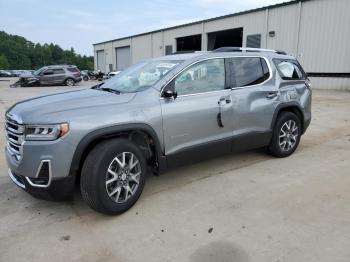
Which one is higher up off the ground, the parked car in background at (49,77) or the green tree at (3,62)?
the green tree at (3,62)

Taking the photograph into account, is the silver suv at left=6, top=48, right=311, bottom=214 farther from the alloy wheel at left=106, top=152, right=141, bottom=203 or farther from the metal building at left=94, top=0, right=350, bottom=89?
the metal building at left=94, top=0, right=350, bottom=89

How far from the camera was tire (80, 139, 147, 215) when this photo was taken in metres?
3.14

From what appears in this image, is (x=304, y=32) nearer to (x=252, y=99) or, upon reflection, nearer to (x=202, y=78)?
(x=252, y=99)

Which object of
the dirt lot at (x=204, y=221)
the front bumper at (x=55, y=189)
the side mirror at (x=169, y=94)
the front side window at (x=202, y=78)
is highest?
the front side window at (x=202, y=78)

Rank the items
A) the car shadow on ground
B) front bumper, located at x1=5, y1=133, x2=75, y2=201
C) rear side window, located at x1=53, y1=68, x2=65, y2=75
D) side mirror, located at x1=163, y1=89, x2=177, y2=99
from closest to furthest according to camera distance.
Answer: front bumper, located at x1=5, y1=133, x2=75, y2=201, the car shadow on ground, side mirror, located at x1=163, y1=89, x2=177, y2=99, rear side window, located at x1=53, y1=68, x2=65, y2=75

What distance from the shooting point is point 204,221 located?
327cm

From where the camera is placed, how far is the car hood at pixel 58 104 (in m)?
3.07

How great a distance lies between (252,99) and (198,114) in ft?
3.52

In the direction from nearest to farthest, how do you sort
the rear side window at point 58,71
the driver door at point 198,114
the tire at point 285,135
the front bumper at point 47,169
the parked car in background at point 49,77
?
the front bumper at point 47,169 → the driver door at point 198,114 → the tire at point 285,135 → the parked car in background at point 49,77 → the rear side window at point 58,71

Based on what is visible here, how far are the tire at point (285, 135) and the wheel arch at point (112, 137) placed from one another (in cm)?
219

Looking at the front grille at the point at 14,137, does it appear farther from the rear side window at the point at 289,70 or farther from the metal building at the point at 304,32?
the metal building at the point at 304,32

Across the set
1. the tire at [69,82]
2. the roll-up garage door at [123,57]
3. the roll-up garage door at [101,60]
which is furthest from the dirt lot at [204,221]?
the roll-up garage door at [101,60]

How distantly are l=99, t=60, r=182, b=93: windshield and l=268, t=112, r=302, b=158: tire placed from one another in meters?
2.06

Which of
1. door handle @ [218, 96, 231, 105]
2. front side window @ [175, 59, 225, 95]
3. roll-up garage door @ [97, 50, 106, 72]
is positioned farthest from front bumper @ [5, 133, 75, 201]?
roll-up garage door @ [97, 50, 106, 72]
